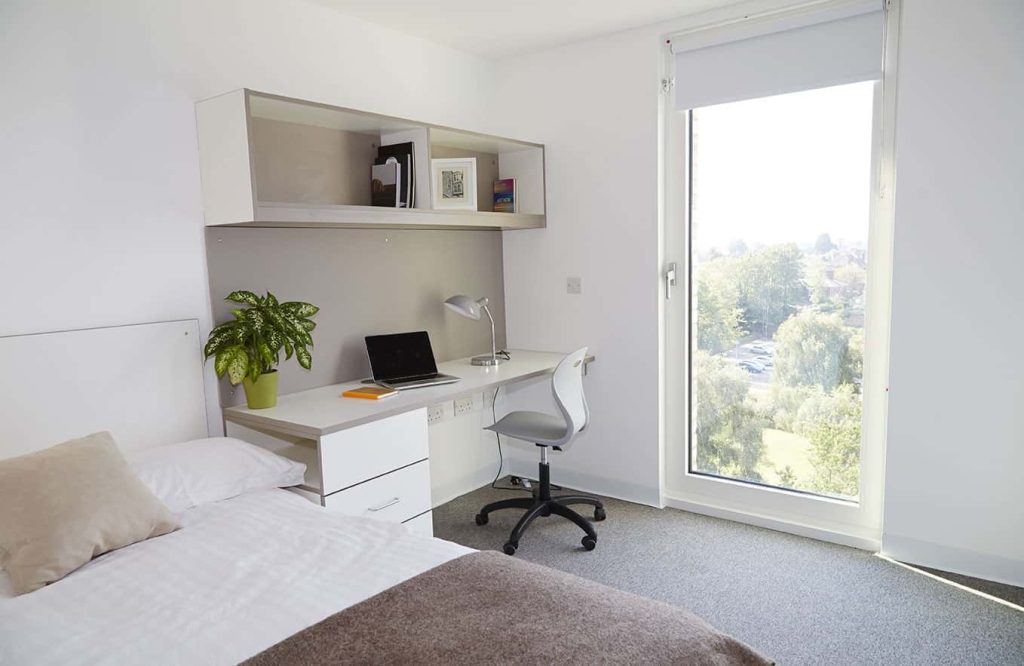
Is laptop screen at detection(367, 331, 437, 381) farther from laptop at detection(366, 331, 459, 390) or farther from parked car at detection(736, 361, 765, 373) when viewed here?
parked car at detection(736, 361, 765, 373)

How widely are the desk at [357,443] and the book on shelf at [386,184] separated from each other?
88 cm

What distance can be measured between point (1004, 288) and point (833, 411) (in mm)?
879

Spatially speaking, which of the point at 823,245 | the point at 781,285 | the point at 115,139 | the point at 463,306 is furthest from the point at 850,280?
the point at 115,139

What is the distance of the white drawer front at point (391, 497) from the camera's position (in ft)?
8.18

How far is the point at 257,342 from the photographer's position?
259 cm

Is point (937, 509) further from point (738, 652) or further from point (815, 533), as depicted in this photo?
point (738, 652)

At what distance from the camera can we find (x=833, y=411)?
3.22 m

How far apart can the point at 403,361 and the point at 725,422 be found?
5.54 feet

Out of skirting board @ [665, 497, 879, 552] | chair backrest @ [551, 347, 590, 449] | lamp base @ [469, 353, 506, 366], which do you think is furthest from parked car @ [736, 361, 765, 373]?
lamp base @ [469, 353, 506, 366]

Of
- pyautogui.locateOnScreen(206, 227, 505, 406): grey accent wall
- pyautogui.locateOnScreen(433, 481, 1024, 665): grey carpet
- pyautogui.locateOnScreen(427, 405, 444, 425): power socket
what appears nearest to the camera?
pyautogui.locateOnScreen(433, 481, 1024, 665): grey carpet

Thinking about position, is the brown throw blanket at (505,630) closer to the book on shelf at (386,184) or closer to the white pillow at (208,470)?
the white pillow at (208,470)

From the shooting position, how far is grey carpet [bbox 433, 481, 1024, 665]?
2361mm

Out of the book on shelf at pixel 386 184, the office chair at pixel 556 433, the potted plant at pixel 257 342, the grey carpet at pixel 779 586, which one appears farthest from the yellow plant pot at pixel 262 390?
the grey carpet at pixel 779 586

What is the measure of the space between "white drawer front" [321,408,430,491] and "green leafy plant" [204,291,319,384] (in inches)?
16.1
